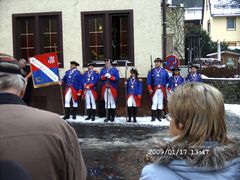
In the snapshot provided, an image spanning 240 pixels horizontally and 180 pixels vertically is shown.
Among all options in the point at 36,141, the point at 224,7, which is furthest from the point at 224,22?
Answer: the point at 36,141

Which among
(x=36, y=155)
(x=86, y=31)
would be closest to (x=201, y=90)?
(x=36, y=155)

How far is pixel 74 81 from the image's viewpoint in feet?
51.6

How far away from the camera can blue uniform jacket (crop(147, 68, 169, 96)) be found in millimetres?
15219

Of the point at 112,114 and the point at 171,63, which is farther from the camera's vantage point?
the point at 171,63

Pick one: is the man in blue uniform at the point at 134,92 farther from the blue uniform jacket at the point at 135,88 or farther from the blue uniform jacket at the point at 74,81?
the blue uniform jacket at the point at 74,81

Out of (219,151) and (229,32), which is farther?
(229,32)

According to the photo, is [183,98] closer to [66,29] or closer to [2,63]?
[2,63]

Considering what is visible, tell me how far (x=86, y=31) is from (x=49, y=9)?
4.92 feet

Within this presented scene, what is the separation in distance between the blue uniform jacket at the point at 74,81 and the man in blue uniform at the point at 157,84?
223 centimetres

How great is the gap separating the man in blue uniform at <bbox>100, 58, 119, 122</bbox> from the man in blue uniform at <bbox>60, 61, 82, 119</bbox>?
2.71 ft

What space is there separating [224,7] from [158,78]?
51764 millimetres

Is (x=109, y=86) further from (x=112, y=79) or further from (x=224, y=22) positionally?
(x=224, y=22)

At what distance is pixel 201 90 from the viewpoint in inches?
96.0

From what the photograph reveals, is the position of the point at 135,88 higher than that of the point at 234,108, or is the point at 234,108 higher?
the point at 135,88
